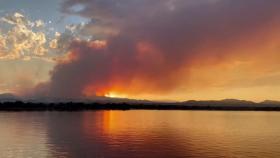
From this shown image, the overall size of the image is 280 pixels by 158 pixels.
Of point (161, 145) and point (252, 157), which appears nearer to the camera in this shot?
point (252, 157)

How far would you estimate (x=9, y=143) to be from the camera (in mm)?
71062

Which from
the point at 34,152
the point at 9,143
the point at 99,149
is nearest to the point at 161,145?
the point at 99,149

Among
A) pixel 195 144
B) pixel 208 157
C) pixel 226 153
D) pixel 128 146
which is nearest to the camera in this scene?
pixel 208 157

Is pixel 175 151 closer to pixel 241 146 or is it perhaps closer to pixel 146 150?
pixel 146 150

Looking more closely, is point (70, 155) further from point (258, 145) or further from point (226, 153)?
point (258, 145)

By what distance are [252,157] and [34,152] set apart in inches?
1280

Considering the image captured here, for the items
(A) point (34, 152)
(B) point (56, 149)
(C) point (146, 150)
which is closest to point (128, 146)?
(C) point (146, 150)

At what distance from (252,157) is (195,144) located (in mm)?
16565

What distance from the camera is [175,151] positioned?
62.4 meters

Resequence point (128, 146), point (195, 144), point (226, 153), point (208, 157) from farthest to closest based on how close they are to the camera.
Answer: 1. point (195, 144)
2. point (128, 146)
3. point (226, 153)
4. point (208, 157)

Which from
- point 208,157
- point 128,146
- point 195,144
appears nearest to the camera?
point 208,157

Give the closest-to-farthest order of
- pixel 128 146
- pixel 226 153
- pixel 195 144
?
pixel 226 153, pixel 128 146, pixel 195 144

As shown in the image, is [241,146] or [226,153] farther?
[241,146]

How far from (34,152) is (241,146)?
120ft
